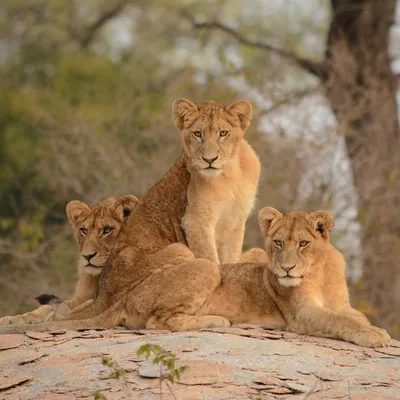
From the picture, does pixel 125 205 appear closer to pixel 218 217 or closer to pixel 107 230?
pixel 107 230

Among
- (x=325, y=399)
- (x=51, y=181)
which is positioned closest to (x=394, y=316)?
(x=51, y=181)

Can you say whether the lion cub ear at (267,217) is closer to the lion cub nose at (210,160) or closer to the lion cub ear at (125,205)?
the lion cub nose at (210,160)

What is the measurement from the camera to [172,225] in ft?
27.2

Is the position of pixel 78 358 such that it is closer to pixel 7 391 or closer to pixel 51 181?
pixel 7 391

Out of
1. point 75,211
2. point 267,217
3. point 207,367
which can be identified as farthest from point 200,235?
point 207,367

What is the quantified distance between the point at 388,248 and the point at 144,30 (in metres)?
12.5

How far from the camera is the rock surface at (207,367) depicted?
6.29m

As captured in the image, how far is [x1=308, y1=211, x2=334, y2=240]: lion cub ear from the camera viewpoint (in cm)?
755

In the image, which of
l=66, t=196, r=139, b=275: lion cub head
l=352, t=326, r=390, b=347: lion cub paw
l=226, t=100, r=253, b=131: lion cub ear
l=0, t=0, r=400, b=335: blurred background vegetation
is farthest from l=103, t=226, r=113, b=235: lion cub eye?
l=0, t=0, r=400, b=335: blurred background vegetation

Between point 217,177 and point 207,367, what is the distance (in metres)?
2.20

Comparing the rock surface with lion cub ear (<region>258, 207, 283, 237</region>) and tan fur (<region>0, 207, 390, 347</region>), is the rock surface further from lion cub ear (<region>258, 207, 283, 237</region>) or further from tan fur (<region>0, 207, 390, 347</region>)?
lion cub ear (<region>258, 207, 283, 237</region>)

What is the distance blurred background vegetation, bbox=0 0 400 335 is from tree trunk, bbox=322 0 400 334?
0.05 m

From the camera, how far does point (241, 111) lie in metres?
8.70

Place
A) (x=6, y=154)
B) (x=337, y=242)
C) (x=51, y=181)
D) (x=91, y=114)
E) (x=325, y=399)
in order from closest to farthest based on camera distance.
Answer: (x=325, y=399), (x=337, y=242), (x=51, y=181), (x=91, y=114), (x=6, y=154)
